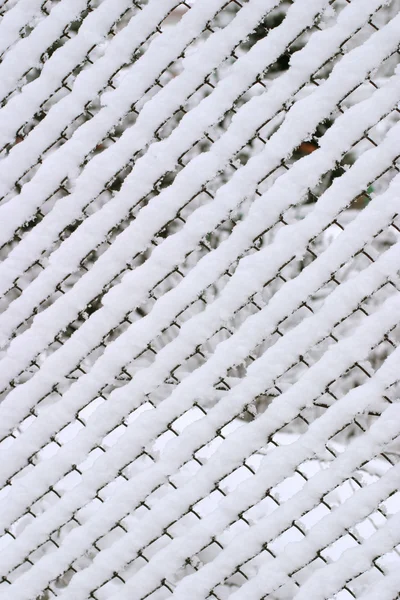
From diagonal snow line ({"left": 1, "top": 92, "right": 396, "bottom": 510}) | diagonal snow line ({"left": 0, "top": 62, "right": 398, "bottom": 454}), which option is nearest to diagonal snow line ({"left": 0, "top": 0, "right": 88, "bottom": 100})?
diagonal snow line ({"left": 0, "top": 62, "right": 398, "bottom": 454})

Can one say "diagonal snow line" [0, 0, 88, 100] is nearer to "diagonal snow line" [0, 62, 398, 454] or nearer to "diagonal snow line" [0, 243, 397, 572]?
"diagonal snow line" [0, 62, 398, 454]

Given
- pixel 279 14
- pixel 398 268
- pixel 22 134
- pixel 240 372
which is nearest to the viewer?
pixel 398 268

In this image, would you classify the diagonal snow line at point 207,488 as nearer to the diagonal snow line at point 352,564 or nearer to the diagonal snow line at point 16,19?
the diagonal snow line at point 352,564

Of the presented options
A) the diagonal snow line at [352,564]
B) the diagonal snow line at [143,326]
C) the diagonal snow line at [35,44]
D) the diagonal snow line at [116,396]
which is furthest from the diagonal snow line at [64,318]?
the diagonal snow line at [352,564]

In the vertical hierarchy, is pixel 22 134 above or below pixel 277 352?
above

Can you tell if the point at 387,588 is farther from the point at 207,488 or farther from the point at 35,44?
the point at 35,44

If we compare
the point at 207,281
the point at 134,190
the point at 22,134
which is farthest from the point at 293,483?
the point at 22,134

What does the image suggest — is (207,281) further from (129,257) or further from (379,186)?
(379,186)

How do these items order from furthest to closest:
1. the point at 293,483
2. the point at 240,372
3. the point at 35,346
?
the point at 240,372 < the point at 293,483 < the point at 35,346
